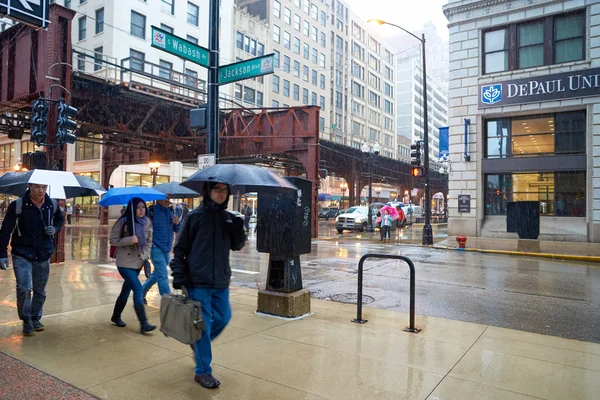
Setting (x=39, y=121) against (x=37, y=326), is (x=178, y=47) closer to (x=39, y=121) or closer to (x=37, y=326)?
(x=39, y=121)

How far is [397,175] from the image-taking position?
54.8 metres

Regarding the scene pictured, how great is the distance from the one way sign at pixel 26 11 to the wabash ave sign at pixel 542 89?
66.7 ft

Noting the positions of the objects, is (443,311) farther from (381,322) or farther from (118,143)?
(118,143)

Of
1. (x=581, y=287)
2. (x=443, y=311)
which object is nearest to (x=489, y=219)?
(x=581, y=287)

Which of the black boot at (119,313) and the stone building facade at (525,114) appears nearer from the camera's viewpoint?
the black boot at (119,313)

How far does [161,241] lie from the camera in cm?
651

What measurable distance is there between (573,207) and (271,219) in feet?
63.1

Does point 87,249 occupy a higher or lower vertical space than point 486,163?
lower

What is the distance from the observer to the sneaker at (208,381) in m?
3.87

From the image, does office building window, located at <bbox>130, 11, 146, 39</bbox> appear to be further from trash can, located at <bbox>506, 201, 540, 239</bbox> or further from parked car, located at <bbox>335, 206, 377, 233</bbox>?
trash can, located at <bbox>506, 201, 540, 239</bbox>

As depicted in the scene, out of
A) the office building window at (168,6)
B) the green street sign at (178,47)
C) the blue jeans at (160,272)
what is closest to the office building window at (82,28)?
the office building window at (168,6)

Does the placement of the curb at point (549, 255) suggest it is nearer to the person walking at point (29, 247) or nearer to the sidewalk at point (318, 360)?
the sidewalk at point (318, 360)

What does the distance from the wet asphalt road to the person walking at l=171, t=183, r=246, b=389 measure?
13.7 ft

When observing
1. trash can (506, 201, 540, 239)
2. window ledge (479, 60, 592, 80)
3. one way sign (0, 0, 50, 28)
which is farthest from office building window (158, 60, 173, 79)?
one way sign (0, 0, 50, 28)
